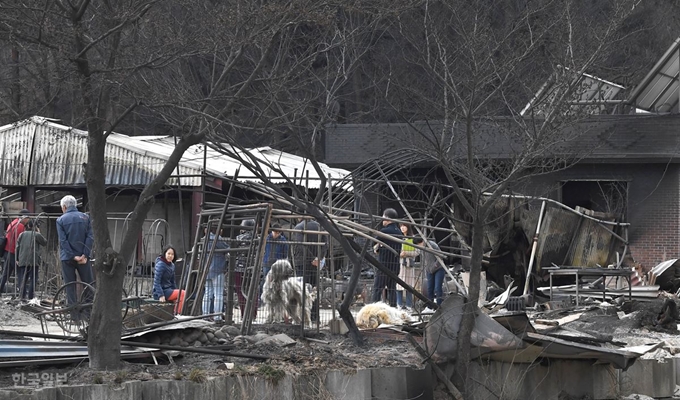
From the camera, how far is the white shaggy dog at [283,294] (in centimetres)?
1327

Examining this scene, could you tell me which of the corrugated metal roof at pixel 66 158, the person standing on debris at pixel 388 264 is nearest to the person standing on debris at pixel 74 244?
the person standing on debris at pixel 388 264

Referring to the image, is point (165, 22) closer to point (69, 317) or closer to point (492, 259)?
point (69, 317)

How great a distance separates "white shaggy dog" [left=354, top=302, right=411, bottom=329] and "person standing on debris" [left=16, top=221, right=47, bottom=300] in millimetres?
7405

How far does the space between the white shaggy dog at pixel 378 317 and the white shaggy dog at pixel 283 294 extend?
1298 millimetres

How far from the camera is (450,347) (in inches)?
460

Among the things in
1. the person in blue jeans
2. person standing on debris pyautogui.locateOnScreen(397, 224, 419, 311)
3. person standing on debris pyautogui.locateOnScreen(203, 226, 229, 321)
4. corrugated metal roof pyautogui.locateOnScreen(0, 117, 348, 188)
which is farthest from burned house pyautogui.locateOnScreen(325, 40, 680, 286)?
person standing on debris pyautogui.locateOnScreen(203, 226, 229, 321)

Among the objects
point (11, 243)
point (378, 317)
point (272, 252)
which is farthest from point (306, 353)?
point (11, 243)

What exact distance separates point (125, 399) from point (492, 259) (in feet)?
45.8

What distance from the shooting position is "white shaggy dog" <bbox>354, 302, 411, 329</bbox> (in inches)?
563

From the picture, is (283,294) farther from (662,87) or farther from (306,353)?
(662,87)

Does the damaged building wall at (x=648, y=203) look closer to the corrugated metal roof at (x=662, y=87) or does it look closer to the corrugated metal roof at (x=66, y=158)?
the corrugated metal roof at (x=662, y=87)

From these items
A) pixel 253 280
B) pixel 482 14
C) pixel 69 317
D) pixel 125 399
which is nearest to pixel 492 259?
pixel 482 14

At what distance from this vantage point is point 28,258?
19172 millimetres

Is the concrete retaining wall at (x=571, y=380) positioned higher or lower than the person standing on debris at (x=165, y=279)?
lower
